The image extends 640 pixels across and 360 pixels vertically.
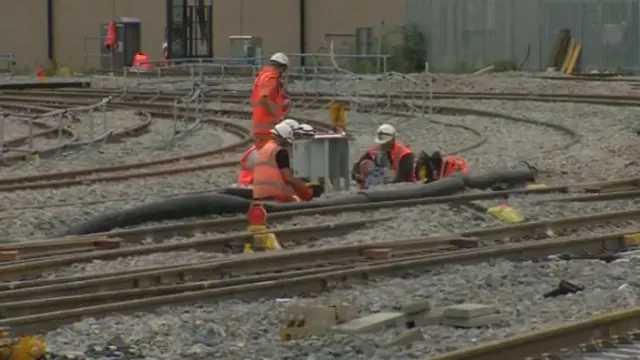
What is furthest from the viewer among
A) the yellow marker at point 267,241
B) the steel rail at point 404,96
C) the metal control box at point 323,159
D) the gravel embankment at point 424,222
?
the steel rail at point 404,96

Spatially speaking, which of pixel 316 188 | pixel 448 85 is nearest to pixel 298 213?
pixel 316 188

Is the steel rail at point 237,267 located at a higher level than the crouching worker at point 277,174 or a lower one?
lower

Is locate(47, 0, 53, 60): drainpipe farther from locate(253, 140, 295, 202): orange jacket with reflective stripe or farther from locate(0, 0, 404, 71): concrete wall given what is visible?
locate(253, 140, 295, 202): orange jacket with reflective stripe

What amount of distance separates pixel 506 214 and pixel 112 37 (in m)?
41.1

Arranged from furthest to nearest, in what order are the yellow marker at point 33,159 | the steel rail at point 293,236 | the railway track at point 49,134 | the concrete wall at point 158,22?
the concrete wall at point 158,22
the railway track at point 49,134
the yellow marker at point 33,159
the steel rail at point 293,236

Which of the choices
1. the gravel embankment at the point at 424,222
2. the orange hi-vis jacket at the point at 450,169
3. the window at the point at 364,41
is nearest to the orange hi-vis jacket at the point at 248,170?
the gravel embankment at the point at 424,222

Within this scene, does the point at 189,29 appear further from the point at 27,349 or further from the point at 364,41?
the point at 27,349

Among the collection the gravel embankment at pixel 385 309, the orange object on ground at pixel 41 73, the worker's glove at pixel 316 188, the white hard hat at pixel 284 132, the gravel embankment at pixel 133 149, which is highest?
the white hard hat at pixel 284 132

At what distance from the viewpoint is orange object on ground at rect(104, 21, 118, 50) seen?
5572 centimetres

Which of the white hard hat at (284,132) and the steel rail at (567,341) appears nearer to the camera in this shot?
the steel rail at (567,341)

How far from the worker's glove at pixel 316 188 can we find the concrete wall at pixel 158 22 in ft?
127

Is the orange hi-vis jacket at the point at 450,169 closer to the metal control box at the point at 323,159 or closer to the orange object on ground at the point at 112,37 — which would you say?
the metal control box at the point at 323,159

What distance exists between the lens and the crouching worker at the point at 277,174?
15859mm

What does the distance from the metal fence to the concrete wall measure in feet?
7.53
